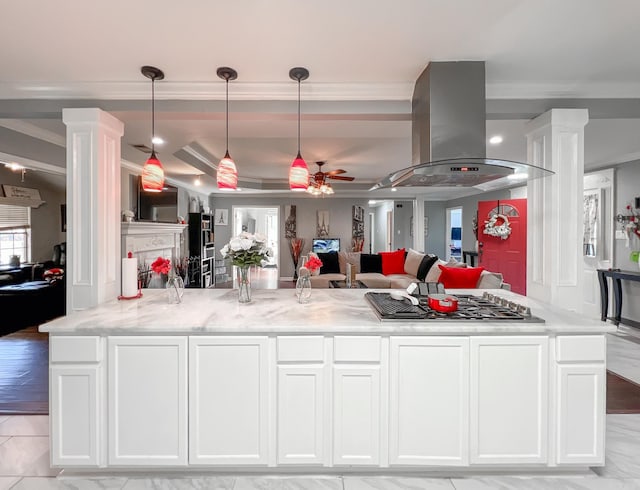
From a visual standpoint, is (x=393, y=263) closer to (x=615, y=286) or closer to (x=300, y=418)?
(x=615, y=286)

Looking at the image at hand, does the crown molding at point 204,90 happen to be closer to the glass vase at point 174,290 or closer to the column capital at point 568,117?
the column capital at point 568,117

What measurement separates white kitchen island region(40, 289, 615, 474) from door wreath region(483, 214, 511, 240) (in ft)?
18.0

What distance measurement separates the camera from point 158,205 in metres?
5.48

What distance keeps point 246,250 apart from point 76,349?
1.08m

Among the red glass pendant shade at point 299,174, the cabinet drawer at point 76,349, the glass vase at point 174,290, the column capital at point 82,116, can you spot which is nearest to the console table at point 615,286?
A: the red glass pendant shade at point 299,174

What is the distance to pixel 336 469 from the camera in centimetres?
194

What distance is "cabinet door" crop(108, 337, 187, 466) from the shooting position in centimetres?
190

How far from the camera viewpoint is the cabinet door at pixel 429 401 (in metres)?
1.90

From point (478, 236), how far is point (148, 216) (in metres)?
6.46

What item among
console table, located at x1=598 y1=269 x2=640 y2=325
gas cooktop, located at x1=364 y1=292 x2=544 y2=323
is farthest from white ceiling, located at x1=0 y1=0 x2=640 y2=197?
console table, located at x1=598 y1=269 x2=640 y2=325

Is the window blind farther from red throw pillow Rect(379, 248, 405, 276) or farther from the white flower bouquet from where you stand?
red throw pillow Rect(379, 248, 405, 276)

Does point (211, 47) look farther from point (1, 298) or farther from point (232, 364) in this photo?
point (1, 298)

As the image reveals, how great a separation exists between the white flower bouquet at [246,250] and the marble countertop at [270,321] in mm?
296

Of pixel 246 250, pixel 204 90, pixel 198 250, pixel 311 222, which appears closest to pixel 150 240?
pixel 198 250
